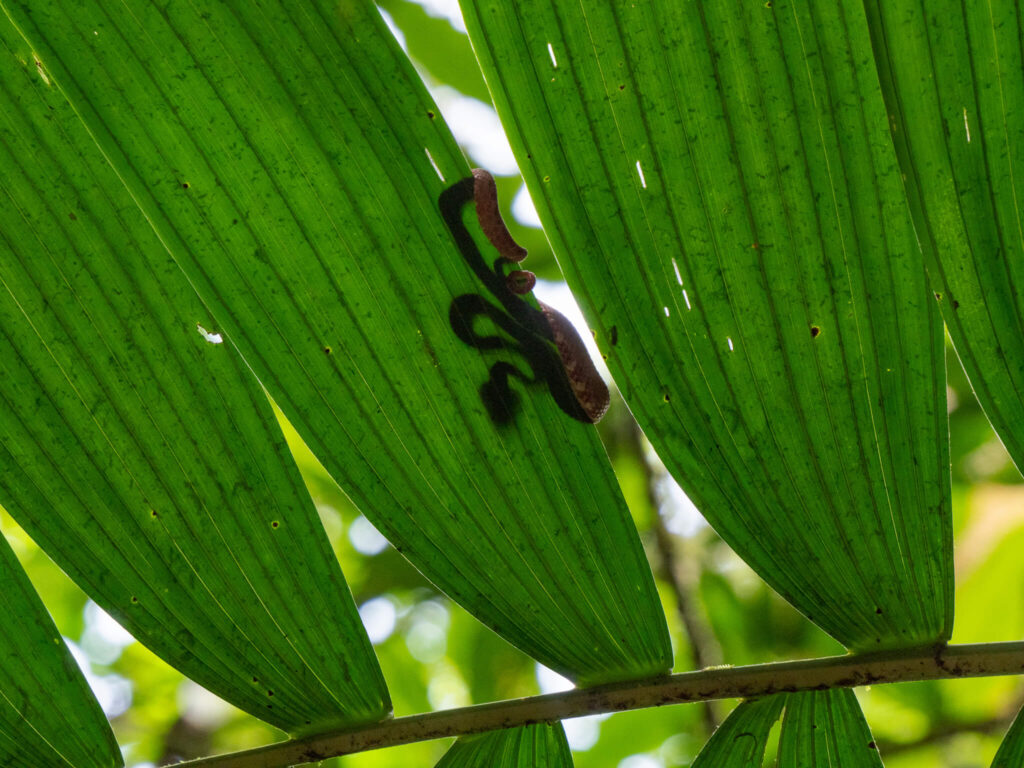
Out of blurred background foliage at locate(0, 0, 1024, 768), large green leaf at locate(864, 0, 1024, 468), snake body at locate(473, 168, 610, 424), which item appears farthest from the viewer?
blurred background foliage at locate(0, 0, 1024, 768)

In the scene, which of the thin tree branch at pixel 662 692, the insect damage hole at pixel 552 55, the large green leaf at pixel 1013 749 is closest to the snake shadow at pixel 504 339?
the insect damage hole at pixel 552 55

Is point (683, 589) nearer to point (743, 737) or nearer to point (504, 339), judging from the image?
point (743, 737)

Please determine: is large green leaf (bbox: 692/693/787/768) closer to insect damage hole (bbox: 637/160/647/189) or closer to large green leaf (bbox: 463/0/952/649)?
large green leaf (bbox: 463/0/952/649)

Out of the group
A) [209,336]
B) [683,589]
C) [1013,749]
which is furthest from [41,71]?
[683,589]

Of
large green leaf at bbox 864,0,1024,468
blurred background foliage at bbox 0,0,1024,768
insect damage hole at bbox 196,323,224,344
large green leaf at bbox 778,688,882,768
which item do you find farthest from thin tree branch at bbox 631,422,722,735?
insect damage hole at bbox 196,323,224,344

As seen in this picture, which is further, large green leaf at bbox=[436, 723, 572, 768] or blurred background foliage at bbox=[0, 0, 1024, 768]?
blurred background foliage at bbox=[0, 0, 1024, 768]

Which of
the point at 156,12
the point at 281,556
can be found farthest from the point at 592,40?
the point at 281,556
